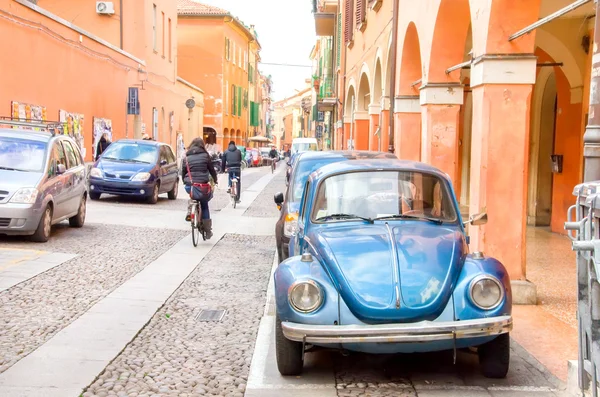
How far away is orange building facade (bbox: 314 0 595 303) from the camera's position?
7.98 m

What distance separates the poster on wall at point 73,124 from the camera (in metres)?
20.7

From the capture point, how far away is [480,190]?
8172 millimetres

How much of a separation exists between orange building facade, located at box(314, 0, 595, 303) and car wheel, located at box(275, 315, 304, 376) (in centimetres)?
352

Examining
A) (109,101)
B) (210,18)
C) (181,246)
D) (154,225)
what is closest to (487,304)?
(181,246)

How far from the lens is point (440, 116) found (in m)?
11.2

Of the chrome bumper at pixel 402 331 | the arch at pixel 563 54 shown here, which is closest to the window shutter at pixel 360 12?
the arch at pixel 563 54

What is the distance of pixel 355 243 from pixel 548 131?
447 inches

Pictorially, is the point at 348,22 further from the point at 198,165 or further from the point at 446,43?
the point at 198,165

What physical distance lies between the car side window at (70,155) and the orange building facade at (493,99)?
19.7 feet

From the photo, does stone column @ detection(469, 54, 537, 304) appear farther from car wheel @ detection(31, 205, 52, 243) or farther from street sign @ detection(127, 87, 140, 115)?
street sign @ detection(127, 87, 140, 115)

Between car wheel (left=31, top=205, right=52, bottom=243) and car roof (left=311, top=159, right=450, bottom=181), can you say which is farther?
car wheel (left=31, top=205, right=52, bottom=243)

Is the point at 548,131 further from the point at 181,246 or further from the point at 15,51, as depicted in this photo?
the point at 15,51

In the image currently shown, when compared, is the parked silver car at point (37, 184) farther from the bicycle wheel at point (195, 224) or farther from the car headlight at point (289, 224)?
the car headlight at point (289, 224)

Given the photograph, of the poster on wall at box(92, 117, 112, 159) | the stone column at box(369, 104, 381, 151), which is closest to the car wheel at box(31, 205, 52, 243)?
the stone column at box(369, 104, 381, 151)
